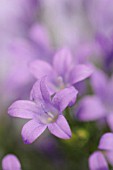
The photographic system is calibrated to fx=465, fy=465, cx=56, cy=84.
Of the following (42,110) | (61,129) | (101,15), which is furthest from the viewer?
(101,15)

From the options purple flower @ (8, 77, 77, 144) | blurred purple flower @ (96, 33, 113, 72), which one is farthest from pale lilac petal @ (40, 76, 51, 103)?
blurred purple flower @ (96, 33, 113, 72)

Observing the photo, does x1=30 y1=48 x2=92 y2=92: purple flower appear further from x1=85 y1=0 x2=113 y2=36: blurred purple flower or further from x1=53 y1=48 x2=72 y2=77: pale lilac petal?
x1=85 y1=0 x2=113 y2=36: blurred purple flower

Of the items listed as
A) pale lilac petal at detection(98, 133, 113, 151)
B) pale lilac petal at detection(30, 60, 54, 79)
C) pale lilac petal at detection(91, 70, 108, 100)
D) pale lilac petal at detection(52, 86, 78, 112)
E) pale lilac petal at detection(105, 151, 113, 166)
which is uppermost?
pale lilac petal at detection(30, 60, 54, 79)

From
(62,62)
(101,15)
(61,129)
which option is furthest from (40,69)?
(101,15)

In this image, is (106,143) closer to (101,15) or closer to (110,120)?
(110,120)

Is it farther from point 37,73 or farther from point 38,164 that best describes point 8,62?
point 37,73
